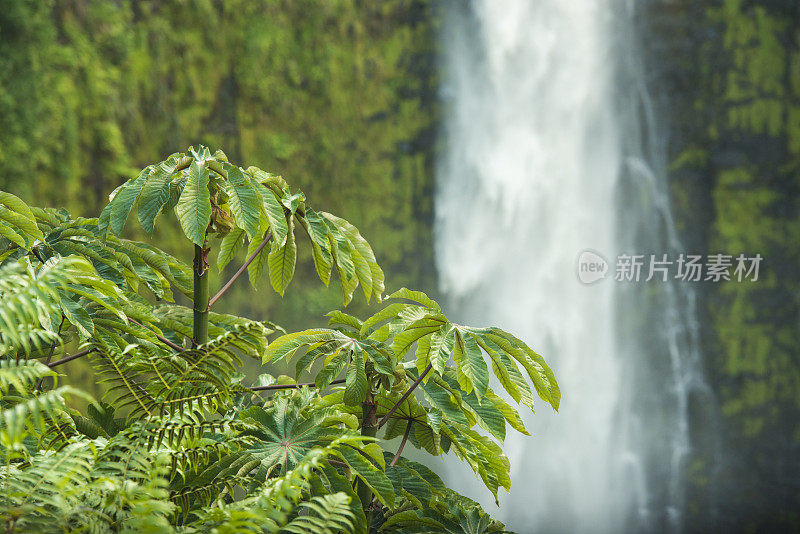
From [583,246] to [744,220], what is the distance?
1.85 m

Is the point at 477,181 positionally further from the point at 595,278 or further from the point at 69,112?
the point at 69,112

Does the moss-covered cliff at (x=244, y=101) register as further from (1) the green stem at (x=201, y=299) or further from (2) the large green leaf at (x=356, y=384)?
(2) the large green leaf at (x=356, y=384)

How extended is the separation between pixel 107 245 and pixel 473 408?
2.51ft

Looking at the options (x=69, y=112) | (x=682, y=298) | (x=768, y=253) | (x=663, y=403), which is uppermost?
(x=69, y=112)

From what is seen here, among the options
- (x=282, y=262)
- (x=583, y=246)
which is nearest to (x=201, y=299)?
(x=282, y=262)

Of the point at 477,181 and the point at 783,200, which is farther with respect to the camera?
the point at 477,181

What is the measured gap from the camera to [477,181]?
8.07 metres

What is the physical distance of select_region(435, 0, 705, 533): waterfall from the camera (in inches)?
299

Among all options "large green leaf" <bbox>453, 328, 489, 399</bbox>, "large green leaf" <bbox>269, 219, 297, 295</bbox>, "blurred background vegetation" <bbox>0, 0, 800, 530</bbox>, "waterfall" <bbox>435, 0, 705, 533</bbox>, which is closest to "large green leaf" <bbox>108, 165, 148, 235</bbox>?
"large green leaf" <bbox>269, 219, 297, 295</bbox>

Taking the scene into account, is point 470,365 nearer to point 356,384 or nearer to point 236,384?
point 356,384

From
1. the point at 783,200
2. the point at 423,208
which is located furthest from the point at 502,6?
the point at 783,200

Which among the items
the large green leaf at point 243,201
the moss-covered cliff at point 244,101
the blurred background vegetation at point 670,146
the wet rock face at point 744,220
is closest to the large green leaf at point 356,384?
the large green leaf at point 243,201

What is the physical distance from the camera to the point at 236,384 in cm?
101

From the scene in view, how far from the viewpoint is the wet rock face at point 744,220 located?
7438mm
